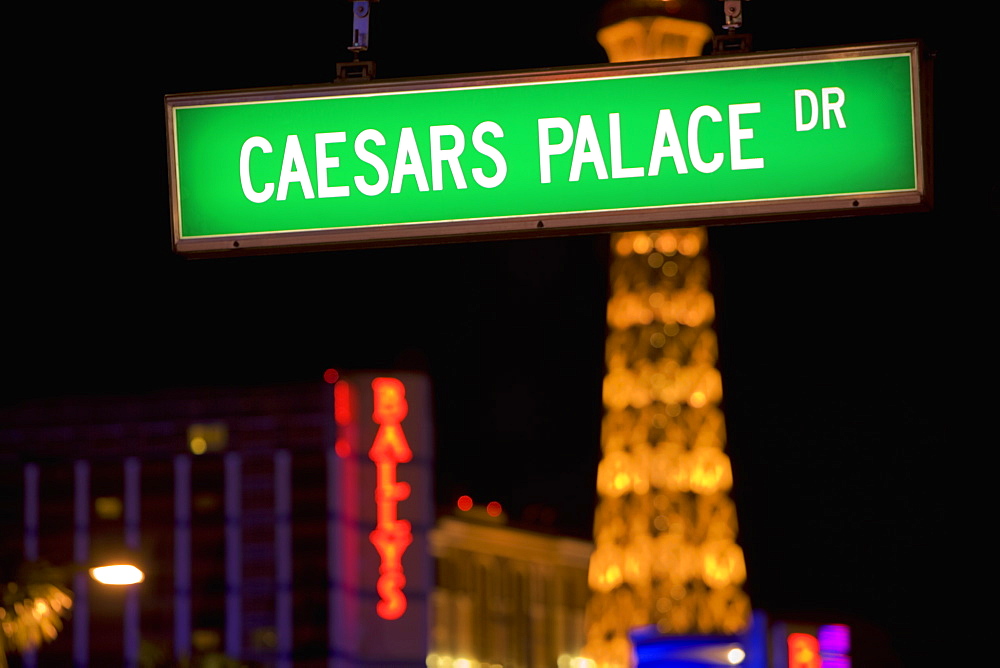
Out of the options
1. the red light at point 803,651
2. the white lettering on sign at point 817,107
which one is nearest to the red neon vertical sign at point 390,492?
the red light at point 803,651

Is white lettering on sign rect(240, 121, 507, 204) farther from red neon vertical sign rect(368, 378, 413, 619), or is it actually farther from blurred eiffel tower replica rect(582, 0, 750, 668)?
red neon vertical sign rect(368, 378, 413, 619)

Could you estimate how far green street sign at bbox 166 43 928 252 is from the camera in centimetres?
534

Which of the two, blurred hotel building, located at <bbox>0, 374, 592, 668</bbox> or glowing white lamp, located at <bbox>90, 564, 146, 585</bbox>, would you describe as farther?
blurred hotel building, located at <bbox>0, 374, 592, 668</bbox>

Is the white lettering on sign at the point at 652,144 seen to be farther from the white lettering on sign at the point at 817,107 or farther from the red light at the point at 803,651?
the red light at the point at 803,651

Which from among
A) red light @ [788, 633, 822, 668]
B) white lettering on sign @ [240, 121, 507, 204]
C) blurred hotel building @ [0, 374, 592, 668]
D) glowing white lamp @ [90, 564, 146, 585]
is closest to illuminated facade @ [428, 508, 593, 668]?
blurred hotel building @ [0, 374, 592, 668]

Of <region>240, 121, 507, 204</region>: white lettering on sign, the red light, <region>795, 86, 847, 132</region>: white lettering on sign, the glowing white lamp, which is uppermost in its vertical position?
<region>795, 86, 847, 132</region>: white lettering on sign

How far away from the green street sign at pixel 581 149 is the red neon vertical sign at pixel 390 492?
262 feet

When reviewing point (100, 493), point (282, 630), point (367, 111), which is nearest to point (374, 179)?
point (367, 111)

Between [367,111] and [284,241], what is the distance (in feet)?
1.57

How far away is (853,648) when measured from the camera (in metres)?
9.33

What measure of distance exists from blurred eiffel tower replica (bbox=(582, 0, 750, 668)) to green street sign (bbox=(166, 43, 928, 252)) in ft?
187

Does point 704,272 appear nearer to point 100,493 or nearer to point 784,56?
point 100,493

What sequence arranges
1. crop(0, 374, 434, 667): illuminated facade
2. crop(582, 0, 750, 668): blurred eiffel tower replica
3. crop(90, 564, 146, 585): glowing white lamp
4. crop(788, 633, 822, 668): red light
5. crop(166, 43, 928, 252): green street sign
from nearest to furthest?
crop(166, 43, 928, 252): green street sign, crop(90, 564, 146, 585): glowing white lamp, crop(788, 633, 822, 668): red light, crop(582, 0, 750, 668): blurred eiffel tower replica, crop(0, 374, 434, 667): illuminated facade

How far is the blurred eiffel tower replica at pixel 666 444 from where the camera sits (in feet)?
206
